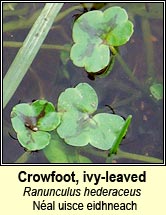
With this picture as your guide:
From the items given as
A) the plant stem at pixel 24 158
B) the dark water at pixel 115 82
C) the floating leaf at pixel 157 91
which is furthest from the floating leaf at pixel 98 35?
the plant stem at pixel 24 158

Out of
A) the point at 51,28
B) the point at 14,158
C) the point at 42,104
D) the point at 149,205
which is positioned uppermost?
the point at 51,28

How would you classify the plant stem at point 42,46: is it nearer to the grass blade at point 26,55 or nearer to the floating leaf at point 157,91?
the grass blade at point 26,55

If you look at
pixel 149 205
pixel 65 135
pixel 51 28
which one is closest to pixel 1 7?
pixel 51 28

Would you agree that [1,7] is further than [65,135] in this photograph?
Yes

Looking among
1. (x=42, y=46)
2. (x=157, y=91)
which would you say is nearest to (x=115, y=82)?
(x=157, y=91)

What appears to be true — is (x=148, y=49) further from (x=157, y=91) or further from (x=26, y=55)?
(x=26, y=55)

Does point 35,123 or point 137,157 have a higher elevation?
point 35,123

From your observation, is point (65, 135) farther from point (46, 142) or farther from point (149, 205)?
point (149, 205)
